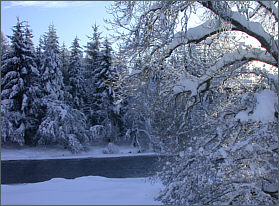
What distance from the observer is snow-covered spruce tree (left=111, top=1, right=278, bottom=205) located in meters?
5.58

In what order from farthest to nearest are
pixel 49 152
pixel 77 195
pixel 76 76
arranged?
→ pixel 76 76
pixel 49 152
pixel 77 195

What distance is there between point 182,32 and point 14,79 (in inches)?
829

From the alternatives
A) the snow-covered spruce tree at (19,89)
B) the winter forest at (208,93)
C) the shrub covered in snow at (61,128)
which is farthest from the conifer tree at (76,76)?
the winter forest at (208,93)

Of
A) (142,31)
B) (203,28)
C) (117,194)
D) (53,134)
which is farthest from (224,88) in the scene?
(53,134)

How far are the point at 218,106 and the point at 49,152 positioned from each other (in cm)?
2100

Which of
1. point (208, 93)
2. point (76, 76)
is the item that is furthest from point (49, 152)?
point (208, 93)

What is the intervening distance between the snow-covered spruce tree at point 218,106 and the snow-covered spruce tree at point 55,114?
64.8 feet

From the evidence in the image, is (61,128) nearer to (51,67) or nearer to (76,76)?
(51,67)

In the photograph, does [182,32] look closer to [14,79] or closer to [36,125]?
Result: [14,79]

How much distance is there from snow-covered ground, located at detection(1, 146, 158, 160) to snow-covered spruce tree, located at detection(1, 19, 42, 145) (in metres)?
0.81

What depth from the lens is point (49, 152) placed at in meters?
25.9

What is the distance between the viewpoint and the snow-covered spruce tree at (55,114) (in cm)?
2595

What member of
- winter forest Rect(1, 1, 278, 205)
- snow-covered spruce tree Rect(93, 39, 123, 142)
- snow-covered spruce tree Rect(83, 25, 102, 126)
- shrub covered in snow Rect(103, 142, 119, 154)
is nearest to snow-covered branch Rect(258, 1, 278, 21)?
winter forest Rect(1, 1, 278, 205)

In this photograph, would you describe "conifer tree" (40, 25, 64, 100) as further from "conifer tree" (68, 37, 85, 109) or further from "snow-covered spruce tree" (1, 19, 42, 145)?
"conifer tree" (68, 37, 85, 109)
